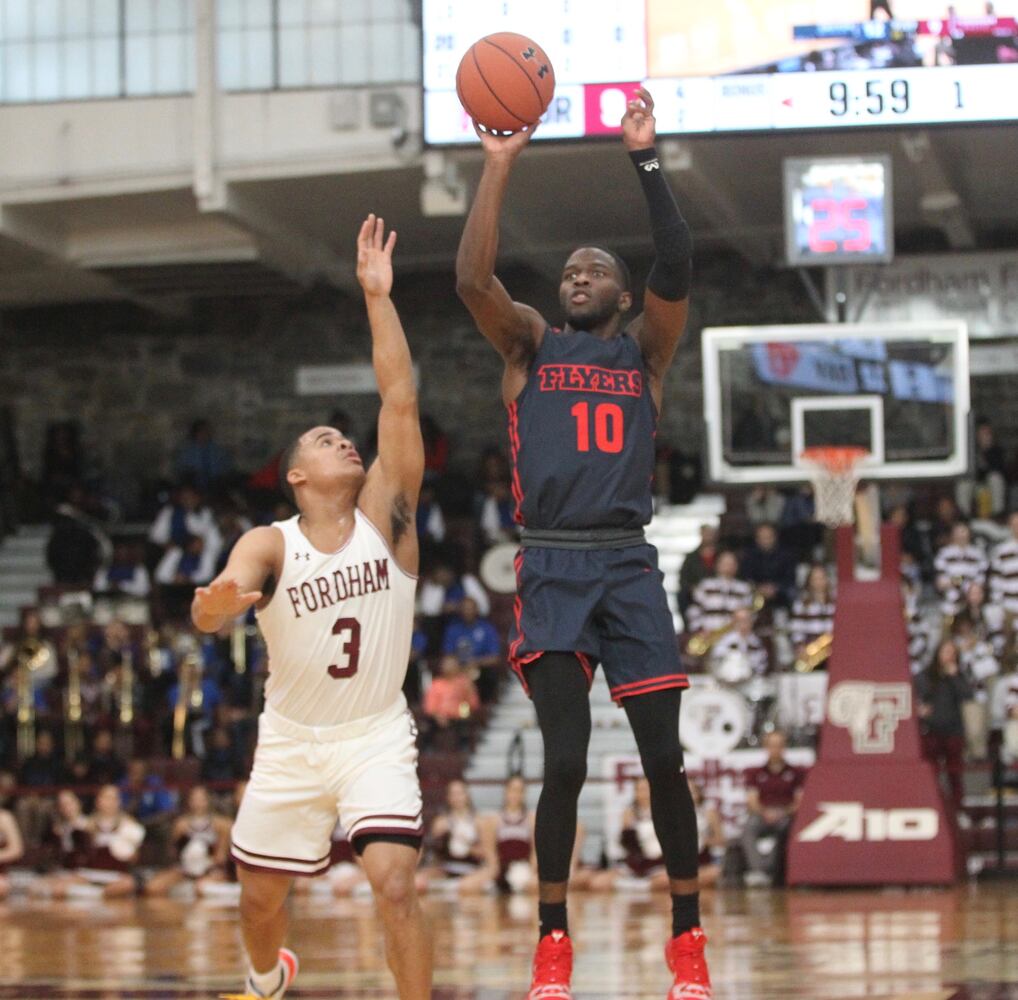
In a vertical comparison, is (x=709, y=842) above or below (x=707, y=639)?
below

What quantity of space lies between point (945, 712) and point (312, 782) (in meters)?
8.99

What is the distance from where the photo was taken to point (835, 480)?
13.3 meters

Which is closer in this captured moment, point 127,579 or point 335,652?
point 335,652

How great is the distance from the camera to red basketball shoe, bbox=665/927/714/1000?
206 inches

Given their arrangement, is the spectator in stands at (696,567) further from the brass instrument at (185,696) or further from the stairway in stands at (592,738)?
the brass instrument at (185,696)

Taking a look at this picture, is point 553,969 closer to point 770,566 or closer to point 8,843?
point 8,843

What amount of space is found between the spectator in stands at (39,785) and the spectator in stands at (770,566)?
600 centimetres

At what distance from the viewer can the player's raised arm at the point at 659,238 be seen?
5.46 m

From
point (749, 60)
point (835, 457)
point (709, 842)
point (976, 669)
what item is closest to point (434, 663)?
point (709, 842)

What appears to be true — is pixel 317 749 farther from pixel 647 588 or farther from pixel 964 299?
pixel 964 299

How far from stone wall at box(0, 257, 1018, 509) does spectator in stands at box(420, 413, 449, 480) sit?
1337 millimetres

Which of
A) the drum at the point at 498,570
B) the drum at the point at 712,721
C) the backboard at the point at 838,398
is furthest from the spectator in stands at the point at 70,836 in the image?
the backboard at the point at 838,398

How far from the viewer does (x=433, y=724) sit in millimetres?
15781

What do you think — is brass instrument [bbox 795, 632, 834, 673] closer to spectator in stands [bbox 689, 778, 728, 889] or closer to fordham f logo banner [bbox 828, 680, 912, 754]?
spectator in stands [bbox 689, 778, 728, 889]
